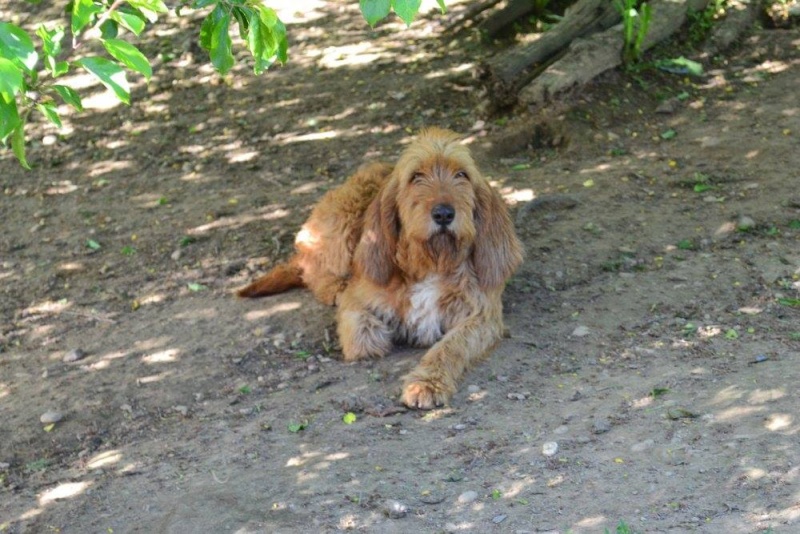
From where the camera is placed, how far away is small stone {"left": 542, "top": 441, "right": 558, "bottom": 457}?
521 centimetres

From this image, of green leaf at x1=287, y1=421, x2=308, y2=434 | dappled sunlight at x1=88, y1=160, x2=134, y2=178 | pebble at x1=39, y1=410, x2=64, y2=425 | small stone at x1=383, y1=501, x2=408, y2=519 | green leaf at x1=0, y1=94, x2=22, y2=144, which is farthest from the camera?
dappled sunlight at x1=88, y1=160, x2=134, y2=178

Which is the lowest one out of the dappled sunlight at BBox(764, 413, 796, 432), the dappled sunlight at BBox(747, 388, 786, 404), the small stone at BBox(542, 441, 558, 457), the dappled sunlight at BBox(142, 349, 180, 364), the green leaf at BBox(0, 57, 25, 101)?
the dappled sunlight at BBox(142, 349, 180, 364)

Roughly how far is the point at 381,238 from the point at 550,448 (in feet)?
6.98

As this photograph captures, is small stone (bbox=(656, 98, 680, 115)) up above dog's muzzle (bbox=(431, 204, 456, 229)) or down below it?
below

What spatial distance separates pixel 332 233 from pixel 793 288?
3.06 m

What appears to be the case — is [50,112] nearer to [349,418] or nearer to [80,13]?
[80,13]

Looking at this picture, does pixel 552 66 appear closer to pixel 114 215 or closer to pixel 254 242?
pixel 254 242

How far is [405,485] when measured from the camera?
5.09m

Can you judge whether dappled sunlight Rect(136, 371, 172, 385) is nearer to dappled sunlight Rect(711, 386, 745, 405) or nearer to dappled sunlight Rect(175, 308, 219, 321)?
dappled sunlight Rect(175, 308, 219, 321)

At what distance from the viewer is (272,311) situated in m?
7.40

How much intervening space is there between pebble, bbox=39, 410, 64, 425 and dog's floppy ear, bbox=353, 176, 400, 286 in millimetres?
2072

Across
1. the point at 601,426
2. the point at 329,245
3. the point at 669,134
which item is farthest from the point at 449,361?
the point at 669,134

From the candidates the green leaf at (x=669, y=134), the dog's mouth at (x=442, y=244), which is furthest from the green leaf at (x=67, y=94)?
the green leaf at (x=669, y=134)

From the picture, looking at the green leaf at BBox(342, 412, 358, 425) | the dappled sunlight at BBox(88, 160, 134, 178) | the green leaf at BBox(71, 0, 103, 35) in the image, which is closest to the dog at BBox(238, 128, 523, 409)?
the green leaf at BBox(342, 412, 358, 425)
